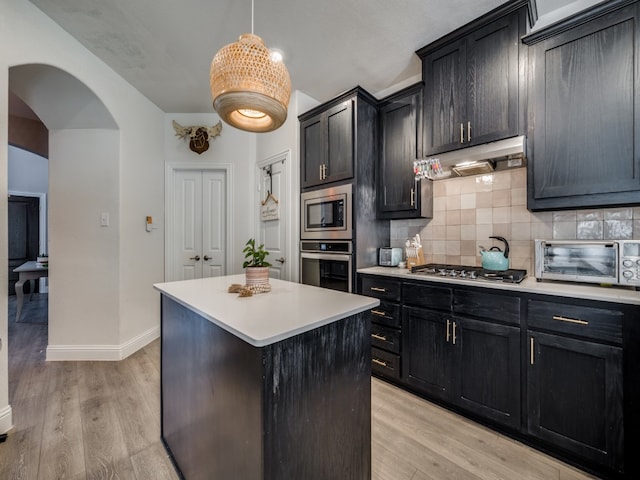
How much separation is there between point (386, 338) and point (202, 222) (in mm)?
2816

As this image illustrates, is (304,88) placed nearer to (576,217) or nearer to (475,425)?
(576,217)

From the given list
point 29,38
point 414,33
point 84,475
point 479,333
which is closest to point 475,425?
point 479,333

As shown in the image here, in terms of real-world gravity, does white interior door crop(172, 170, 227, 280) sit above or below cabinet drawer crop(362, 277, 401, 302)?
above

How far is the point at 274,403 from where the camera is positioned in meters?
0.89

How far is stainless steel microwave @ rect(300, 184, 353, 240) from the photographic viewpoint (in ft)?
8.59

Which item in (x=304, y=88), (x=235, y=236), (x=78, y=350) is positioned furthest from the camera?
(x=235, y=236)

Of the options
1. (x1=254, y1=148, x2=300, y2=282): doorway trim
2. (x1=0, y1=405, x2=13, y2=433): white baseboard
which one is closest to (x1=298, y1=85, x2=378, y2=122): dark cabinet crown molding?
(x1=254, y1=148, x2=300, y2=282): doorway trim

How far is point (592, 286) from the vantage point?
64.7 inches

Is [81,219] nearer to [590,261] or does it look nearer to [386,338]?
[386,338]

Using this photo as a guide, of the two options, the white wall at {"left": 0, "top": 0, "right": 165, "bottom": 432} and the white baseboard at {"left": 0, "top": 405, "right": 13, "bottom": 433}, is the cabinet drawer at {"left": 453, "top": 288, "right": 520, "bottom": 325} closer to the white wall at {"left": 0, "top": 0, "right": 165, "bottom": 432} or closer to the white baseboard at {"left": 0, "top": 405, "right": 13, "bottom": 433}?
the white baseboard at {"left": 0, "top": 405, "right": 13, "bottom": 433}

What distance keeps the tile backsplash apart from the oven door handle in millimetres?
691

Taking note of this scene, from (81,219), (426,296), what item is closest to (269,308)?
(426,296)

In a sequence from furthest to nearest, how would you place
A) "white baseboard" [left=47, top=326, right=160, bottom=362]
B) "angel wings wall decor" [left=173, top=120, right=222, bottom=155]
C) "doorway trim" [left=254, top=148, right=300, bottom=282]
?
"angel wings wall decor" [left=173, top=120, right=222, bottom=155]
"doorway trim" [left=254, top=148, right=300, bottom=282]
"white baseboard" [left=47, top=326, right=160, bottom=362]

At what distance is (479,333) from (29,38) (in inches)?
144
